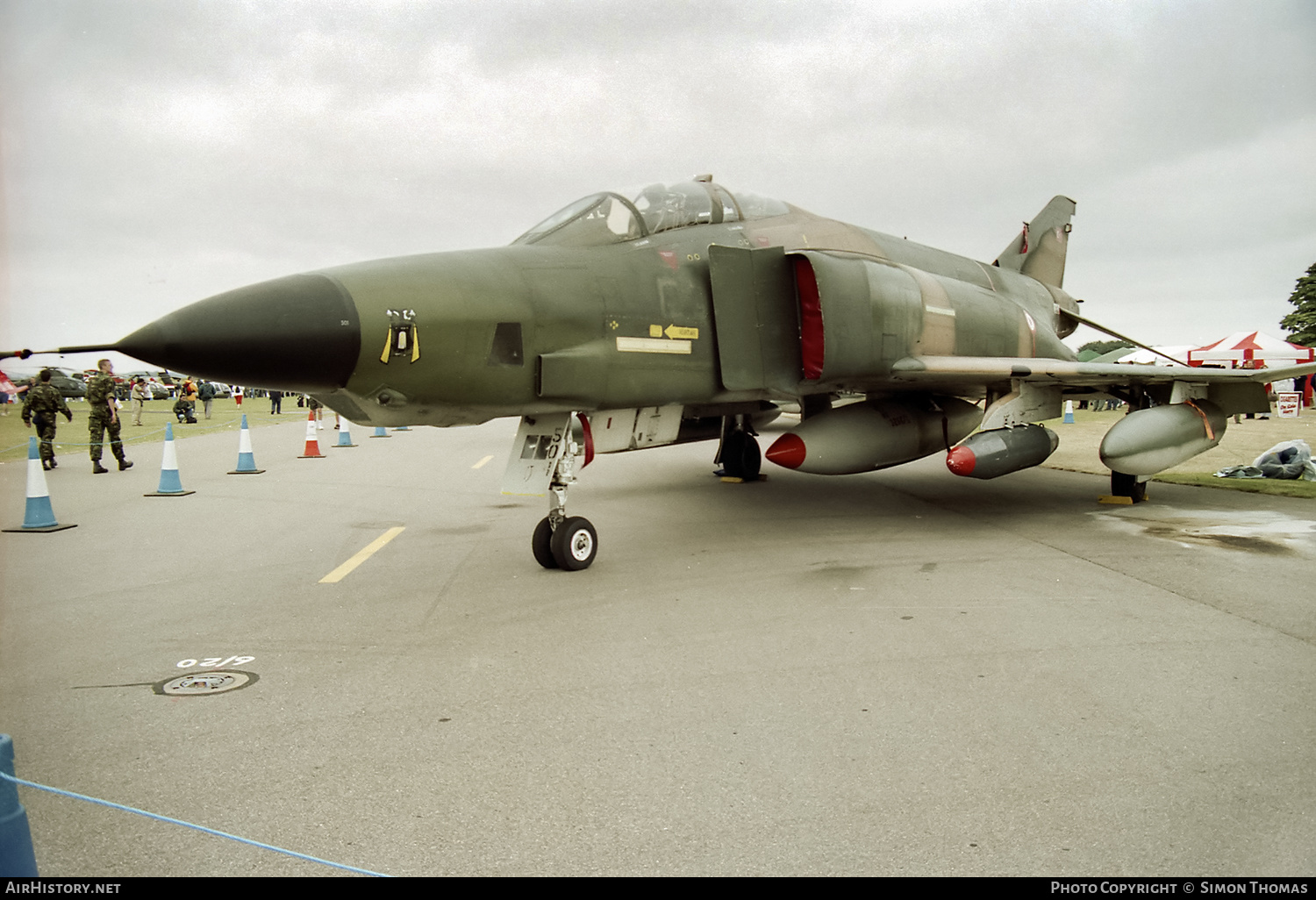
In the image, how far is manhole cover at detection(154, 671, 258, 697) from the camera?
3.77 m

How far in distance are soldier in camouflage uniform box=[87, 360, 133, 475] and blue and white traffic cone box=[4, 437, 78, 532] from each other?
502cm

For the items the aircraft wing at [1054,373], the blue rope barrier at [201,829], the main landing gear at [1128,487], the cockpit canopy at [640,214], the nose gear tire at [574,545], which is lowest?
the main landing gear at [1128,487]

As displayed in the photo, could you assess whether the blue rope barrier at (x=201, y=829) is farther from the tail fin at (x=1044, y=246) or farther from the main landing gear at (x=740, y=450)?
the tail fin at (x=1044, y=246)

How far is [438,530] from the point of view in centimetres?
789

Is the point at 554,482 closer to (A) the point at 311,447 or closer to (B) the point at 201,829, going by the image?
(B) the point at 201,829

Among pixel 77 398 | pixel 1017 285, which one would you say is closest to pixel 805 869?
pixel 1017 285

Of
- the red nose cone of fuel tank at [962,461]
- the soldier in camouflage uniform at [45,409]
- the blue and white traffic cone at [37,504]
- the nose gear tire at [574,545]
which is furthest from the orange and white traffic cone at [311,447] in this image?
the red nose cone of fuel tank at [962,461]

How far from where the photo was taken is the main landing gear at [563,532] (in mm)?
6066

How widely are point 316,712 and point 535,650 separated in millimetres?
1118

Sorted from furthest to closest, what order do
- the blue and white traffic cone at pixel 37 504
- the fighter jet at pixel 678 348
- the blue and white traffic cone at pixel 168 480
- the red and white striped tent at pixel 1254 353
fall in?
the red and white striped tent at pixel 1254 353, the blue and white traffic cone at pixel 168 480, the blue and white traffic cone at pixel 37 504, the fighter jet at pixel 678 348

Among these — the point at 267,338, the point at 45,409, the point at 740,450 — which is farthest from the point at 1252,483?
the point at 45,409

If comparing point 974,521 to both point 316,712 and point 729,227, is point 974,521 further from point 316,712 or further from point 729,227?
point 316,712

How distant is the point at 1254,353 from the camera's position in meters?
25.4

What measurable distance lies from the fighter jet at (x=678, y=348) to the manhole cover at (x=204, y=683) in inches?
58.0
